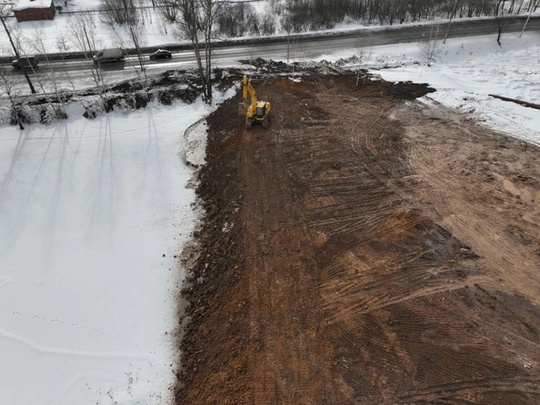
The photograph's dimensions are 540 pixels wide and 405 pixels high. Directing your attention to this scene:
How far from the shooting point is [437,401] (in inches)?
429

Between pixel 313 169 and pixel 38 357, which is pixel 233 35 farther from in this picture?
pixel 38 357

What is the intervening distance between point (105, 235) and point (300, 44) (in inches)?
1019

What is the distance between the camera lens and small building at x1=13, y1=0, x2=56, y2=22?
39.5m

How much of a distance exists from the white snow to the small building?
74.9ft

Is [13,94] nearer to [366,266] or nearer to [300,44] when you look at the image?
[300,44]

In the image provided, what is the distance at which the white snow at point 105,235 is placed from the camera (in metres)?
13.1

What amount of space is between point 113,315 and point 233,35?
3106 cm

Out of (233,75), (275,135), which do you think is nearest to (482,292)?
→ (275,135)

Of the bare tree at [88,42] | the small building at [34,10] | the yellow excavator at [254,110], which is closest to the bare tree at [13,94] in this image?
the bare tree at [88,42]

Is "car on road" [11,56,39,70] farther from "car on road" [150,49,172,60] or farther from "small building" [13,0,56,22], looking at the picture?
"small building" [13,0,56,22]

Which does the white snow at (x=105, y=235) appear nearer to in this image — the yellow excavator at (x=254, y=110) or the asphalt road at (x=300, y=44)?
the yellow excavator at (x=254, y=110)

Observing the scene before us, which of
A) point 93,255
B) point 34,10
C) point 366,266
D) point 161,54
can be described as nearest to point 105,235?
point 93,255

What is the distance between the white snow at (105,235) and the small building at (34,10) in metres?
22.8

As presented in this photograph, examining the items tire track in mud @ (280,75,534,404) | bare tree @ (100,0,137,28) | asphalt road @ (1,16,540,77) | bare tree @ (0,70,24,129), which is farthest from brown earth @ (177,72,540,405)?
bare tree @ (100,0,137,28)
